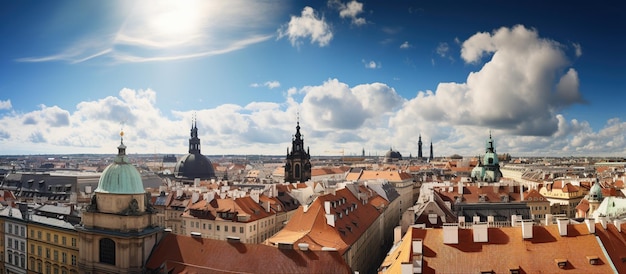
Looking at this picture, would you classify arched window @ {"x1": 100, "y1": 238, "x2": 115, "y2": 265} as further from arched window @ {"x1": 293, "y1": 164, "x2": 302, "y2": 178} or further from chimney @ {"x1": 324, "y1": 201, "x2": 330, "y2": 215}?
arched window @ {"x1": 293, "y1": 164, "x2": 302, "y2": 178}

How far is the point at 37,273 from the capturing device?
190 ft

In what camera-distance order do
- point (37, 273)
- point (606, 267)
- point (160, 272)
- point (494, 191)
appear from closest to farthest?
point (606, 267), point (160, 272), point (37, 273), point (494, 191)

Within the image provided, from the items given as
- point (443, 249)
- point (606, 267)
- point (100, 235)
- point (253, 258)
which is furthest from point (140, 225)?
point (606, 267)

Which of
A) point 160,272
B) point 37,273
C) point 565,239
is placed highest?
point 565,239

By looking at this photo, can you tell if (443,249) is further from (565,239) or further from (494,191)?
→ (494,191)

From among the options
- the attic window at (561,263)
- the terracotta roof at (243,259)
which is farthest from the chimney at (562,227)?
the terracotta roof at (243,259)

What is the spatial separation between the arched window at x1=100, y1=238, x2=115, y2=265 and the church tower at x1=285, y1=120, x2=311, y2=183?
267 feet

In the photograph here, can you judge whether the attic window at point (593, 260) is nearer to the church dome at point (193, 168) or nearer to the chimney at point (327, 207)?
the chimney at point (327, 207)

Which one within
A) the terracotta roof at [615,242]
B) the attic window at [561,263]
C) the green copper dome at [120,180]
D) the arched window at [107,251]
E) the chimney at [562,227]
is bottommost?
the arched window at [107,251]

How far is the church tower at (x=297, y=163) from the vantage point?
127 metres

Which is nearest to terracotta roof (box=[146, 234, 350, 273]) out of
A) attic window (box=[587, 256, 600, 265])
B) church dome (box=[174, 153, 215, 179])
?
attic window (box=[587, 256, 600, 265])

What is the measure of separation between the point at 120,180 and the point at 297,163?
266 ft

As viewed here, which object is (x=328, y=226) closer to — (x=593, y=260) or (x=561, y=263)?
(x=561, y=263)

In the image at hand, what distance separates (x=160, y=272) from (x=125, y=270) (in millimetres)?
4174
